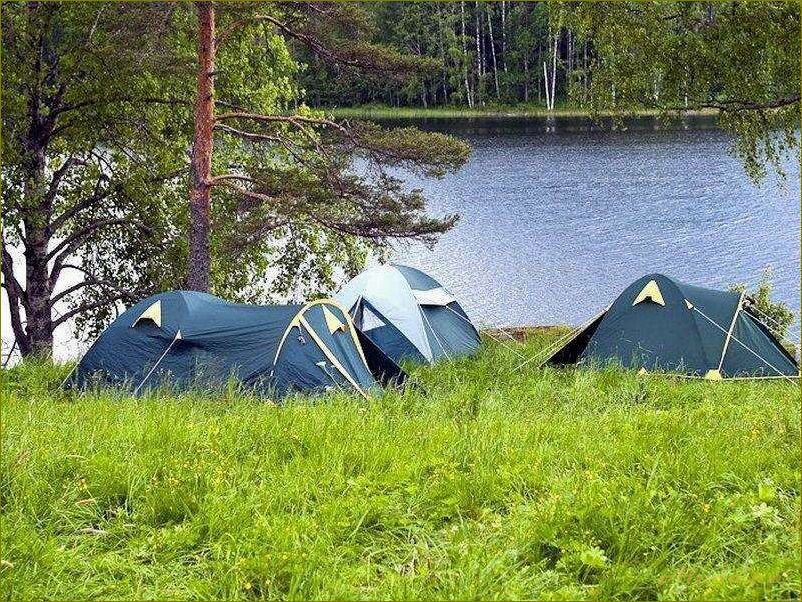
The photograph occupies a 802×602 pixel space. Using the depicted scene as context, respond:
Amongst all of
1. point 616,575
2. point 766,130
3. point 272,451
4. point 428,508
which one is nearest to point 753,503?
point 616,575

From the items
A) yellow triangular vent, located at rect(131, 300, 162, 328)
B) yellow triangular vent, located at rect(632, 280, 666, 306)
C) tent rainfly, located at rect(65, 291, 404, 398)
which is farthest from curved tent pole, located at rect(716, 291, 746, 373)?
yellow triangular vent, located at rect(131, 300, 162, 328)

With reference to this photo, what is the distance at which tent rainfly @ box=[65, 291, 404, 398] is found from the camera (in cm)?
955

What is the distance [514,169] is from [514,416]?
109ft

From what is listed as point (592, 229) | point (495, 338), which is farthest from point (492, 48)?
point (495, 338)

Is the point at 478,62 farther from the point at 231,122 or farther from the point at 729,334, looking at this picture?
the point at 729,334

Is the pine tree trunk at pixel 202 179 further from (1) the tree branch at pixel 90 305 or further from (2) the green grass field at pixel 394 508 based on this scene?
(2) the green grass field at pixel 394 508

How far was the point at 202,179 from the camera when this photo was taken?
44.7ft

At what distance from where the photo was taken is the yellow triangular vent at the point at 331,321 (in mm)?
10000

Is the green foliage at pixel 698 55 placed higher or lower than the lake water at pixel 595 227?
higher

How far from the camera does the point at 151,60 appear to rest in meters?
13.4

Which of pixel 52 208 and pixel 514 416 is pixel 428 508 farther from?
pixel 52 208

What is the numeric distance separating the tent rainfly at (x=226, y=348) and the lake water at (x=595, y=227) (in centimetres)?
938

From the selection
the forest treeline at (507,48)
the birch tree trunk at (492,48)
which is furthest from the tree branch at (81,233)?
the birch tree trunk at (492,48)

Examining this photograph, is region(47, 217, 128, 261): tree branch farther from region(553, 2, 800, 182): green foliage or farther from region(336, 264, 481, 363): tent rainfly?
region(553, 2, 800, 182): green foliage
